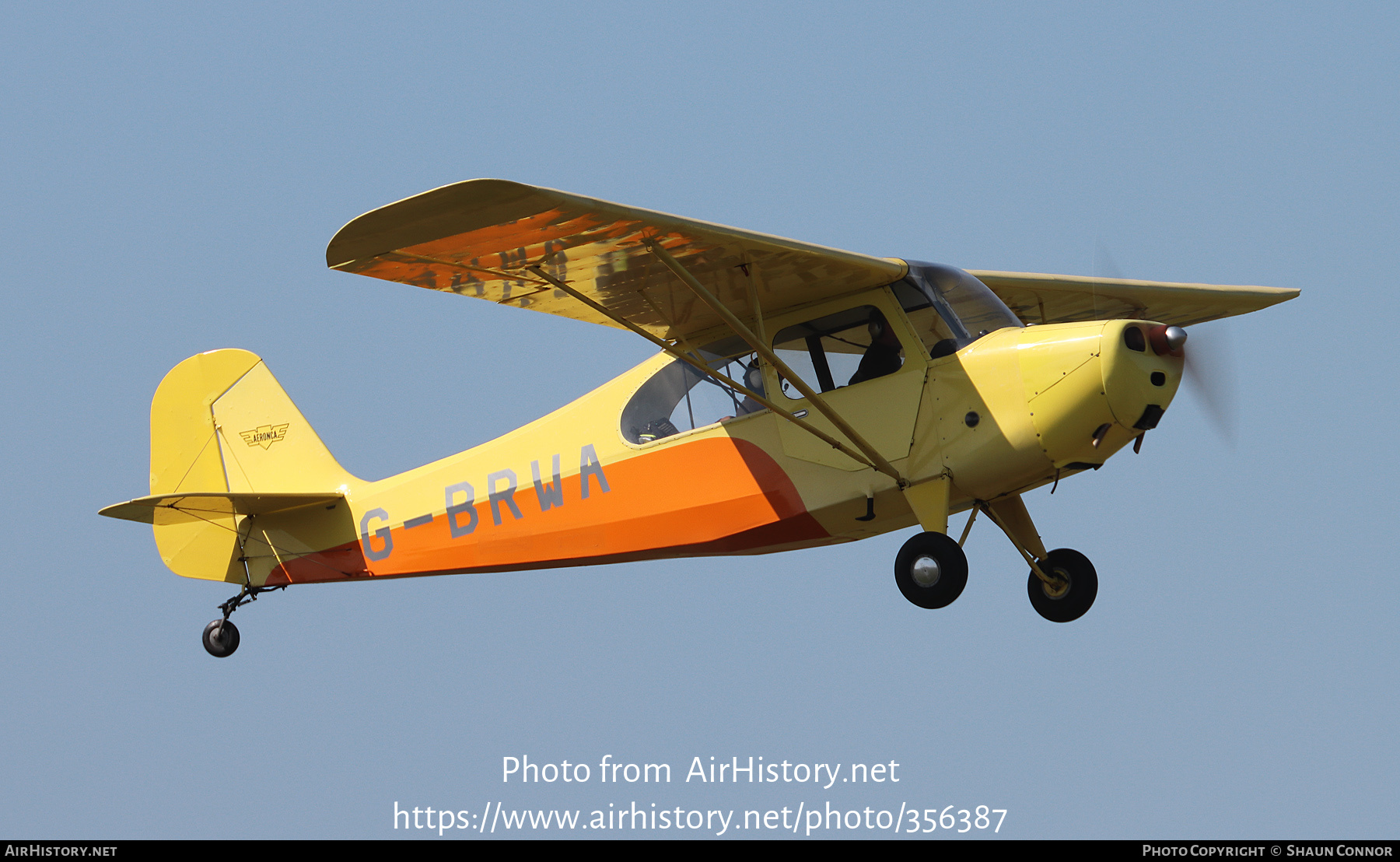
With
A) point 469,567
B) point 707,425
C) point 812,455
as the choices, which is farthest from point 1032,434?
point 469,567

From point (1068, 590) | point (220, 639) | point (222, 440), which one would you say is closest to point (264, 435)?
point (222, 440)

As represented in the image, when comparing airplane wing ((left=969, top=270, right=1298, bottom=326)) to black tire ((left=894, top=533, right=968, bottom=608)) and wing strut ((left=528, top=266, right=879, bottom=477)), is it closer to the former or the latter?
wing strut ((left=528, top=266, right=879, bottom=477))

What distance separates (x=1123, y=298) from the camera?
42.6 feet

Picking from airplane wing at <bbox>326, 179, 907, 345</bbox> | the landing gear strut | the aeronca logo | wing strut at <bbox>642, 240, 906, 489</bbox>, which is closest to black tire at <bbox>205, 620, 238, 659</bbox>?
the landing gear strut

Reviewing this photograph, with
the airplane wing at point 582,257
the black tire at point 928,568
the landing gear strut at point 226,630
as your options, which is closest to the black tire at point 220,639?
the landing gear strut at point 226,630

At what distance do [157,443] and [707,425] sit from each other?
18.6 feet

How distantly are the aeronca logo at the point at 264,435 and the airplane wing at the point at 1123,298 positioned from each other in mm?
6363

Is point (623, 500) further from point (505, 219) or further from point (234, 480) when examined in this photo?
point (234, 480)

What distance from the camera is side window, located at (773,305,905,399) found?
1038cm

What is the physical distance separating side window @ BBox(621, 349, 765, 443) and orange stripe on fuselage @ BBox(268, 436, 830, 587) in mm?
194

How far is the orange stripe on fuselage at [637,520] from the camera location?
10656 mm

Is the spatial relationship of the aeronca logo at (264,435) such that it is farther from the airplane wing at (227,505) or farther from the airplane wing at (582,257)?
the airplane wing at (582,257)

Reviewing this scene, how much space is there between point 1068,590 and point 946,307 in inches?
86.4

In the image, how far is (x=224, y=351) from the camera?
13.8 meters
